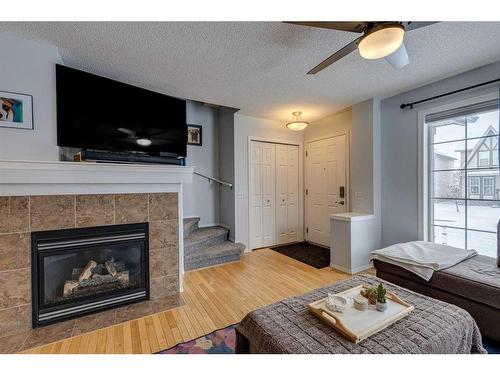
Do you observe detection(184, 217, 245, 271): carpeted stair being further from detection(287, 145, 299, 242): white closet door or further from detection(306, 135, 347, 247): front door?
detection(306, 135, 347, 247): front door

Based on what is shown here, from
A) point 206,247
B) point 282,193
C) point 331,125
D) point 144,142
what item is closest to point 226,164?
point 282,193

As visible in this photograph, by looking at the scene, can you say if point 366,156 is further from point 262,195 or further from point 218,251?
point 218,251

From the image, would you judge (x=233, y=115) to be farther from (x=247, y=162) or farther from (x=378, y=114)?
(x=378, y=114)

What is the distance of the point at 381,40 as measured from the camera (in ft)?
4.18

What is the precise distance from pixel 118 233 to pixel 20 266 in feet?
2.22

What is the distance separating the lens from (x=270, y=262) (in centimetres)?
327

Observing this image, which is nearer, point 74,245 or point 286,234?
point 74,245

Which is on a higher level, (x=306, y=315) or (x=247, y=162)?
(x=247, y=162)

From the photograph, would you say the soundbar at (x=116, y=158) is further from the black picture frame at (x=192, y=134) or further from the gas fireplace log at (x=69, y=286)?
the black picture frame at (x=192, y=134)

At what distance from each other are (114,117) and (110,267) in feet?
4.72

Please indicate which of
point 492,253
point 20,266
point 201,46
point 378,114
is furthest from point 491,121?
point 20,266

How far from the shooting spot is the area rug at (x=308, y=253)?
3.24m

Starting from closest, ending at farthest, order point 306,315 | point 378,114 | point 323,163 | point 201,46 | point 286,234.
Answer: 1. point 306,315
2. point 201,46
3. point 378,114
4. point 323,163
5. point 286,234

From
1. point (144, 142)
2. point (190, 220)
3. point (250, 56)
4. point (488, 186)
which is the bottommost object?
point (190, 220)
